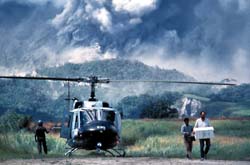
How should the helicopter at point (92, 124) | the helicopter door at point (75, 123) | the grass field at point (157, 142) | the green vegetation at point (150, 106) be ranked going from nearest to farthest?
1. the helicopter at point (92, 124)
2. the helicopter door at point (75, 123)
3. the grass field at point (157, 142)
4. the green vegetation at point (150, 106)

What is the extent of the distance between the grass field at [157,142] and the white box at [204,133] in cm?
209

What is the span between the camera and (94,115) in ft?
93.1

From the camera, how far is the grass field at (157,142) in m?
33.0

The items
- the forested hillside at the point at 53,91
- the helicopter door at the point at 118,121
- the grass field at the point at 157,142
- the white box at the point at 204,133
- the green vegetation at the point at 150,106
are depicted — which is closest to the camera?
the white box at the point at 204,133

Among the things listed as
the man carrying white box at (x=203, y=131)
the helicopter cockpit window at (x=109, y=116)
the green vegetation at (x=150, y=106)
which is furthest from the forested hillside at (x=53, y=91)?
the man carrying white box at (x=203, y=131)

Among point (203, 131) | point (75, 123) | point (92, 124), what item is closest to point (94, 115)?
point (92, 124)

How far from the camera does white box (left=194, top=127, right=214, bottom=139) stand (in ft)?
84.5

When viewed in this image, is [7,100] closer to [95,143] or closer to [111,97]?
[111,97]

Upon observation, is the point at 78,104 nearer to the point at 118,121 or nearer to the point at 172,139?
the point at 118,121

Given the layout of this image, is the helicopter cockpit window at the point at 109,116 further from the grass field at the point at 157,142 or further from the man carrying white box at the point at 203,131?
the man carrying white box at the point at 203,131

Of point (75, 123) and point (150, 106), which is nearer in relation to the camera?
point (75, 123)

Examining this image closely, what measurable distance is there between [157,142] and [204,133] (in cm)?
1918

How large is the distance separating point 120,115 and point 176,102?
104 meters

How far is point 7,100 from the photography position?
586 ft
